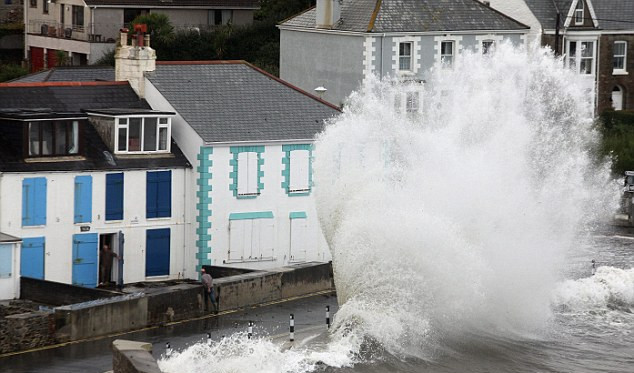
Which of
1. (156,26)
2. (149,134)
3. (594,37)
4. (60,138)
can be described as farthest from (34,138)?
(594,37)

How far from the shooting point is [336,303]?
148ft

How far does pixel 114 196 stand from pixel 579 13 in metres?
35.5

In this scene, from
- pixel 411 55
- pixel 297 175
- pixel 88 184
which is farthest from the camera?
pixel 411 55

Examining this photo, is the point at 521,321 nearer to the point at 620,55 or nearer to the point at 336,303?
the point at 336,303

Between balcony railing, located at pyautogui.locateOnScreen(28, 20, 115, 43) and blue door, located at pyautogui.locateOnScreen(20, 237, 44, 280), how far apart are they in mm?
35840

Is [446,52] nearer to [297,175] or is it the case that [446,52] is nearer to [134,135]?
[297,175]

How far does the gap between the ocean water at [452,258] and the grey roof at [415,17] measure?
607 inches

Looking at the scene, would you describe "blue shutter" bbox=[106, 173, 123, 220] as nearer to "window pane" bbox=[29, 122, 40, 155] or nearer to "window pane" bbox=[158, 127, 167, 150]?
"window pane" bbox=[158, 127, 167, 150]

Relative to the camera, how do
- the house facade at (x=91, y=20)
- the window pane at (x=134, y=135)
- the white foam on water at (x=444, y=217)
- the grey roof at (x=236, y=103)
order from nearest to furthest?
the white foam on water at (x=444, y=217) → the window pane at (x=134, y=135) → the grey roof at (x=236, y=103) → the house facade at (x=91, y=20)

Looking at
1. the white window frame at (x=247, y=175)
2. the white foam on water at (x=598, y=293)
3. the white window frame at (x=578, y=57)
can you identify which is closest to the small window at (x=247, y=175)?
the white window frame at (x=247, y=175)

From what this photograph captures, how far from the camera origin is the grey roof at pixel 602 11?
74.8m

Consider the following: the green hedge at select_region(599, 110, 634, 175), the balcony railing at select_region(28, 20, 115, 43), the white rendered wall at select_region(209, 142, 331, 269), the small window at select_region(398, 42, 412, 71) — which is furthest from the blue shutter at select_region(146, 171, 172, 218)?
the balcony railing at select_region(28, 20, 115, 43)

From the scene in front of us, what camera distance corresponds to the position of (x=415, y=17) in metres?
66.9

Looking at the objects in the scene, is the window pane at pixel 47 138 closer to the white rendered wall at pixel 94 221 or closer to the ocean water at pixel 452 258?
the white rendered wall at pixel 94 221
